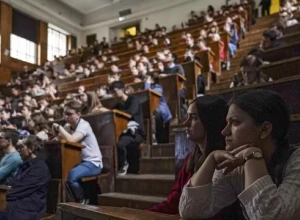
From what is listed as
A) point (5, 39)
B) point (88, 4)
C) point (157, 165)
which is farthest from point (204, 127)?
point (88, 4)

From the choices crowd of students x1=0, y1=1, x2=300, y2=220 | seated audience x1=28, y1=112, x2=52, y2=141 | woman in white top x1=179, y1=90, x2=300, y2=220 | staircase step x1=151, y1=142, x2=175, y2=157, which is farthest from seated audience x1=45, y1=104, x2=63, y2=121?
woman in white top x1=179, y1=90, x2=300, y2=220

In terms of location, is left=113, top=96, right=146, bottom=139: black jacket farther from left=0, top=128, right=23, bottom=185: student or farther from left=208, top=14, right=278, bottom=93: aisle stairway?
left=208, top=14, right=278, bottom=93: aisle stairway

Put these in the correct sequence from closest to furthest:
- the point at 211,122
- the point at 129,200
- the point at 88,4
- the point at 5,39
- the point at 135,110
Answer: the point at 211,122 → the point at 129,200 → the point at 135,110 → the point at 5,39 → the point at 88,4

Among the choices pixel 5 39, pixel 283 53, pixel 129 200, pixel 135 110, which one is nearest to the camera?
pixel 129 200

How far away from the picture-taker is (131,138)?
6.18 ft

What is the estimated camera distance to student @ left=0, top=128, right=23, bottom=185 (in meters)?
1.64

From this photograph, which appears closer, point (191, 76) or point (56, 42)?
point (191, 76)

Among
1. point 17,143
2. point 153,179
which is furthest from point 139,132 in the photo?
point 17,143

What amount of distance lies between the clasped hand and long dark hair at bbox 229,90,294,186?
0.04 m

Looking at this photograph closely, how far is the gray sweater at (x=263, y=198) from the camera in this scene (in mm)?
499

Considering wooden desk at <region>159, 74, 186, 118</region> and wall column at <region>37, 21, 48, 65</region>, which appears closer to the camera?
wooden desk at <region>159, 74, 186, 118</region>

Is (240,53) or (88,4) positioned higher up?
(88,4)

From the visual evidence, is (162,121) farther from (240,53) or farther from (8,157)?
(240,53)

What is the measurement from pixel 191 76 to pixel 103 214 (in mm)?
2318
